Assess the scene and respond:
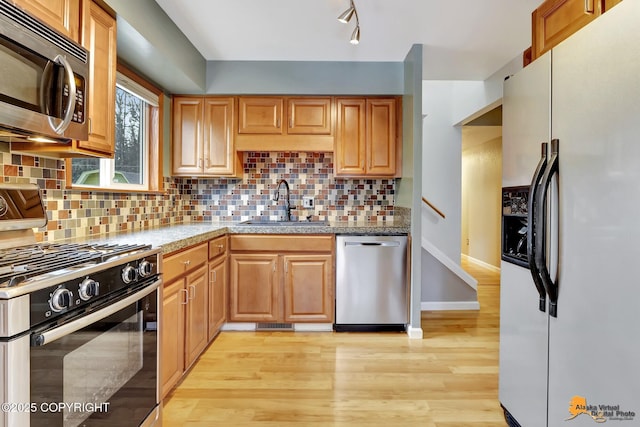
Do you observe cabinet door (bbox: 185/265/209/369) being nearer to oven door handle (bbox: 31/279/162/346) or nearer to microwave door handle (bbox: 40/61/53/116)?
oven door handle (bbox: 31/279/162/346)

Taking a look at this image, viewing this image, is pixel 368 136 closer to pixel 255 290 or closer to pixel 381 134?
pixel 381 134

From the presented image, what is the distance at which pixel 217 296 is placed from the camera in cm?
279

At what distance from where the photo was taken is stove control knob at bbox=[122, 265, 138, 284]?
136cm

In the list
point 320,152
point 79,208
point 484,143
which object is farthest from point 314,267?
point 484,143

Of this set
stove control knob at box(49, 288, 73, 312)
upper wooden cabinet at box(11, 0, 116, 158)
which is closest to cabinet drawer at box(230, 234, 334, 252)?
upper wooden cabinet at box(11, 0, 116, 158)

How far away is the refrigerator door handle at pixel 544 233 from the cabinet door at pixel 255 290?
2077mm

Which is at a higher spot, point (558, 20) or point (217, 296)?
point (558, 20)

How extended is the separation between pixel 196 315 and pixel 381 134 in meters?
2.22

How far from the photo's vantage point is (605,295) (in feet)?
3.78

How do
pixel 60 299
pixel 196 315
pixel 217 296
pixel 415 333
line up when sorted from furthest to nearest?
pixel 415 333 → pixel 217 296 → pixel 196 315 → pixel 60 299

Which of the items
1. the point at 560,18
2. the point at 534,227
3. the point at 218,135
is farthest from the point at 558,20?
the point at 218,135

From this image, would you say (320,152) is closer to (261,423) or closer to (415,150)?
(415,150)

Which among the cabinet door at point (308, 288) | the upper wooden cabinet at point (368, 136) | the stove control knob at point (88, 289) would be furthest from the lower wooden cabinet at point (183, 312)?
the upper wooden cabinet at point (368, 136)

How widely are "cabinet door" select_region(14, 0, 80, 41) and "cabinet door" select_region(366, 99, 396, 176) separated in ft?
7.60
